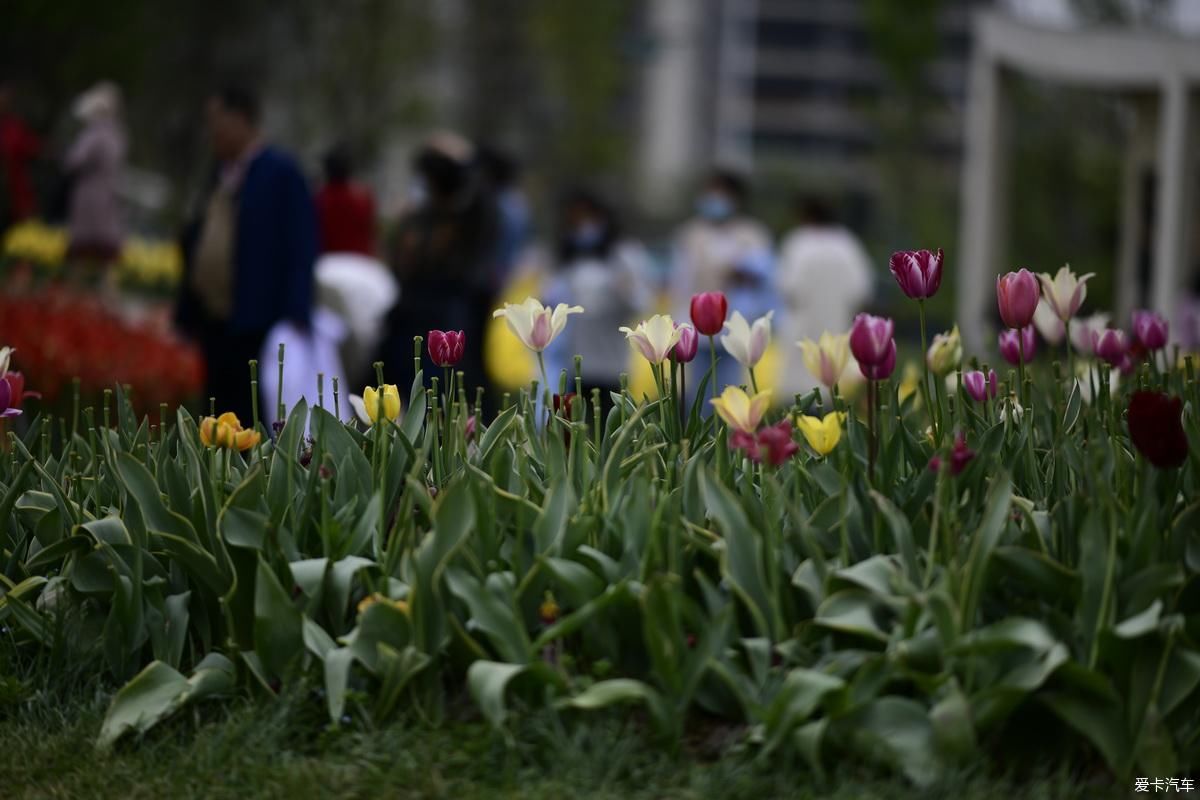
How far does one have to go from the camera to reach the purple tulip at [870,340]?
129 inches

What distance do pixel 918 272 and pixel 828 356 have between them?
0.92 feet

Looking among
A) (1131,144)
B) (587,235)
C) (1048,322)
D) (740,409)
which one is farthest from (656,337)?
(1131,144)

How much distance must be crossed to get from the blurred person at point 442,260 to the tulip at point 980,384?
400 centimetres

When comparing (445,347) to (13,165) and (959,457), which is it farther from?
(13,165)

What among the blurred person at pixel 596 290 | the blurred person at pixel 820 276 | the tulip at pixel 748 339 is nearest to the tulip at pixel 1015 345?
the tulip at pixel 748 339

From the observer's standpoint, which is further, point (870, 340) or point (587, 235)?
point (587, 235)

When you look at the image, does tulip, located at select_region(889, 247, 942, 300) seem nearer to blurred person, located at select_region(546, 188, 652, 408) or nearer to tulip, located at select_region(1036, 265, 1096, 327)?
tulip, located at select_region(1036, 265, 1096, 327)

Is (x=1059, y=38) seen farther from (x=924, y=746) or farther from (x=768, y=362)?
(x=924, y=746)

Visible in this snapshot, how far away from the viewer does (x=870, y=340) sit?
129 inches

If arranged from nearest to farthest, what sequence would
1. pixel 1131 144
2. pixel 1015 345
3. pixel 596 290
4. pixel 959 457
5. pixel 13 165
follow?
1. pixel 959 457
2. pixel 1015 345
3. pixel 596 290
4. pixel 1131 144
5. pixel 13 165

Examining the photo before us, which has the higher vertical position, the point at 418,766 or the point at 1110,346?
the point at 1110,346

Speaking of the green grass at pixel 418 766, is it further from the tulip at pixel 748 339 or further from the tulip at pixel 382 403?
the tulip at pixel 748 339

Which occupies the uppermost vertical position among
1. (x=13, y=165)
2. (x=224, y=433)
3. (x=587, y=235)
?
(x=13, y=165)

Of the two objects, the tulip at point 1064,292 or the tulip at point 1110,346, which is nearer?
the tulip at point 1064,292
